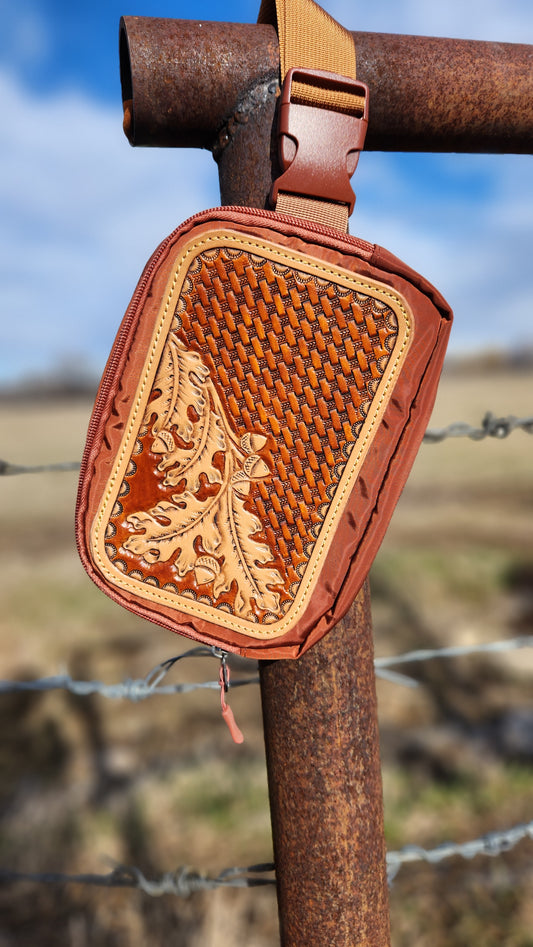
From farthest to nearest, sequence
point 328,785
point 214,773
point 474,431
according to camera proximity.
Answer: point 214,773
point 474,431
point 328,785

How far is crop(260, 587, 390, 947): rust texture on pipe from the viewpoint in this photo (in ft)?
2.59

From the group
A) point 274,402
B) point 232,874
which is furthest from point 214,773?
point 274,402

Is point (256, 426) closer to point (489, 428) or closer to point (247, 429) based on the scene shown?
point (247, 429)

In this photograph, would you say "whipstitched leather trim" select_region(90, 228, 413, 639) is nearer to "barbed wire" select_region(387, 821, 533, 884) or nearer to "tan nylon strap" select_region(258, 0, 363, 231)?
"tan nylon strap" select_region(258, 0, 363, 231)

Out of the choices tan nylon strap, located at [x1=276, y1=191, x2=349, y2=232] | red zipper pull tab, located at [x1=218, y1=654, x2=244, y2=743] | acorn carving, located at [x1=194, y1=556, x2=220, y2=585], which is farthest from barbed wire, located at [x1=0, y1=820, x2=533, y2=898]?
tan nylon strap, located at [x1=276, y1=191, x2=349, y2=232]

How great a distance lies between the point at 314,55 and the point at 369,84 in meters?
0.07

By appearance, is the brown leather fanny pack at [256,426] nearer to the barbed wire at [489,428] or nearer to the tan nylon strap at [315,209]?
the tan nylon strap at [315,209]

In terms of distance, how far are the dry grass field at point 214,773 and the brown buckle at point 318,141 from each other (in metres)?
1.64

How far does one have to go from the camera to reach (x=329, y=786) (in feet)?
2.63

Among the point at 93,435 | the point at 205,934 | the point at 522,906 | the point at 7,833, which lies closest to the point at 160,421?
the point at 93,435

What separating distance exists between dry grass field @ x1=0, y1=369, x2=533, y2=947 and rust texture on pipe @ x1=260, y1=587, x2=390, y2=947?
93 centimetres

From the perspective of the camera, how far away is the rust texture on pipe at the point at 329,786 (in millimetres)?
790

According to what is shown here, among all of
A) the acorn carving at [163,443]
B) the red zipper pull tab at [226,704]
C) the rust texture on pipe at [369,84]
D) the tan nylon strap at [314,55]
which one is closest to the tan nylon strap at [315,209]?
the tan nylon strap at [314,55]

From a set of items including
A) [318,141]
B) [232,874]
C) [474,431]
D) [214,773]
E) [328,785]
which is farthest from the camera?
[214,773]
